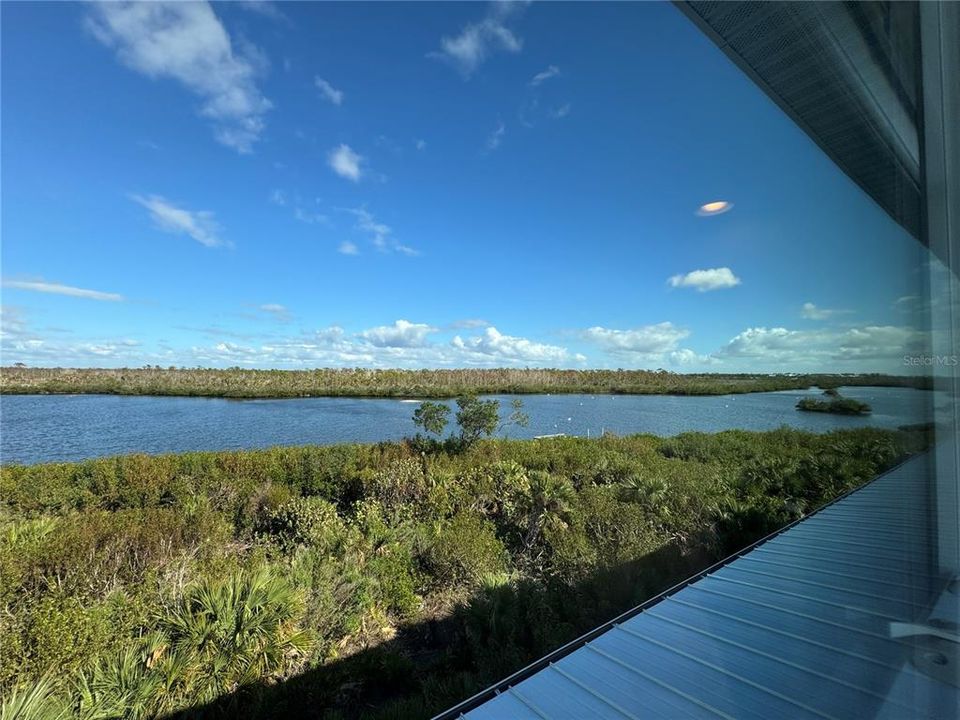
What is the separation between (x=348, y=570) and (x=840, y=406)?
416cm

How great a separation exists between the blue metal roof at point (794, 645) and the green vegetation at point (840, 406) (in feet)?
0.36

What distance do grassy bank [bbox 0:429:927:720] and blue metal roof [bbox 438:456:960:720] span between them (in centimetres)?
15

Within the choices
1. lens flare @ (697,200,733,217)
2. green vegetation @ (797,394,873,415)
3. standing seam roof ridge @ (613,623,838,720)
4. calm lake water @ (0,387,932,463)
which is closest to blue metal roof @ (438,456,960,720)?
standing seam roof ridge @ (613,623,838,720)

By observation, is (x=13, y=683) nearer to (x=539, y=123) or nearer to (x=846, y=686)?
(x=846, y=686)

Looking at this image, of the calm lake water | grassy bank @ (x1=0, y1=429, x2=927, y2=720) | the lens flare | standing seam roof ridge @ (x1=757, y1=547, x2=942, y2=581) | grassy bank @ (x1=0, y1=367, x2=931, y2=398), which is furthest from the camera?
grassy bank @ (x1=0, y1=367, x2=931, y2=398)

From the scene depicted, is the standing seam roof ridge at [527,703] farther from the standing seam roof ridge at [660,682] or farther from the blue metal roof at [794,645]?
the standing seam roof ridge at [660,682]

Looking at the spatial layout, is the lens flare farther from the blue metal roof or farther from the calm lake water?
the calm lake water

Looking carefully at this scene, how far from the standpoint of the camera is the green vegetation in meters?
0.72

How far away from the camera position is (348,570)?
395cm

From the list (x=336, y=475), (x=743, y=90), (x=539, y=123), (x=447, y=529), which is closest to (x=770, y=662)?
(x=743, y=90)

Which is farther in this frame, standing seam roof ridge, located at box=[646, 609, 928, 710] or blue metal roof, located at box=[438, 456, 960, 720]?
standing seam roof ridge, located at box=[646, 609, 928, 710]

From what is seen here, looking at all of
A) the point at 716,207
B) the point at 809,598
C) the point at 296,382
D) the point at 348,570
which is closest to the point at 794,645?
the point at 809,598

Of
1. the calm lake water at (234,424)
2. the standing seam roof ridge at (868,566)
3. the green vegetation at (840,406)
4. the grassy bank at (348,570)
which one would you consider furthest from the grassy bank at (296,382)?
the green vegetation at (840,406)

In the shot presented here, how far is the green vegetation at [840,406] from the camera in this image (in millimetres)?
715
